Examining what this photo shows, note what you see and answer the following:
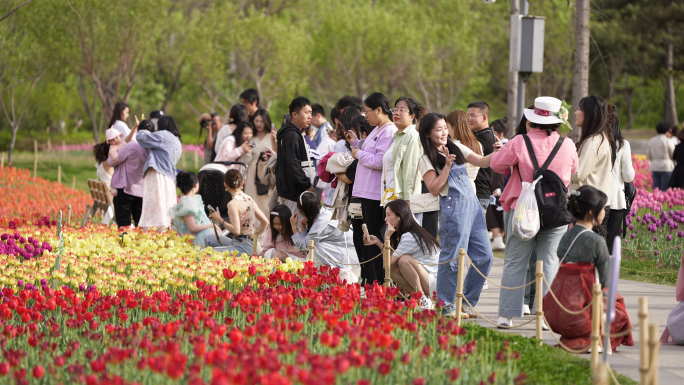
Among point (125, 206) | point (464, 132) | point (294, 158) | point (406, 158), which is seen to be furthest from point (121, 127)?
point (464, 132)

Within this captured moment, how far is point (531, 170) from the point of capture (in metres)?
5.71

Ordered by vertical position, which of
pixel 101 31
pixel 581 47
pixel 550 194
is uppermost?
pixel 101 31

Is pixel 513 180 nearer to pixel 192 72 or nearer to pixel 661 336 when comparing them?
pixel 661 336

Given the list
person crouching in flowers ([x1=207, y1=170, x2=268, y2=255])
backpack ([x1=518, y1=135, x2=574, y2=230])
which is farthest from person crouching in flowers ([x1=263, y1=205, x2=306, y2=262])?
backpack ([x1=518, y1=135, x2=574, y2=230])

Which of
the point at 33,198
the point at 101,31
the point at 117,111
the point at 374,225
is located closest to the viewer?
the point at 374,225

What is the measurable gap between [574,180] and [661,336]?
143 cm

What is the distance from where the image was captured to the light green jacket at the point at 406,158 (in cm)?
652

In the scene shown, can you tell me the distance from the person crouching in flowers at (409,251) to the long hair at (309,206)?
1.04 metres

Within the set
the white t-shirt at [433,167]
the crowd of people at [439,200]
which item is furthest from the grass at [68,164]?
the white t-shirt at [433,167]

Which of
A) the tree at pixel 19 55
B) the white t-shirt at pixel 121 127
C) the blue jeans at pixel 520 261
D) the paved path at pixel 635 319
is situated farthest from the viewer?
the tree at pixel 19 55

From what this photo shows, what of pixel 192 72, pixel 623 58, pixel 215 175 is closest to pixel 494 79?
pixel 623 58

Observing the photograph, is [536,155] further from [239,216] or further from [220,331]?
[239,216]

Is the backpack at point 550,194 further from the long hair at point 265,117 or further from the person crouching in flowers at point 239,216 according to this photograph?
the long hair at point 265,117

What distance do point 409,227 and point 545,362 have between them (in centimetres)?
217
